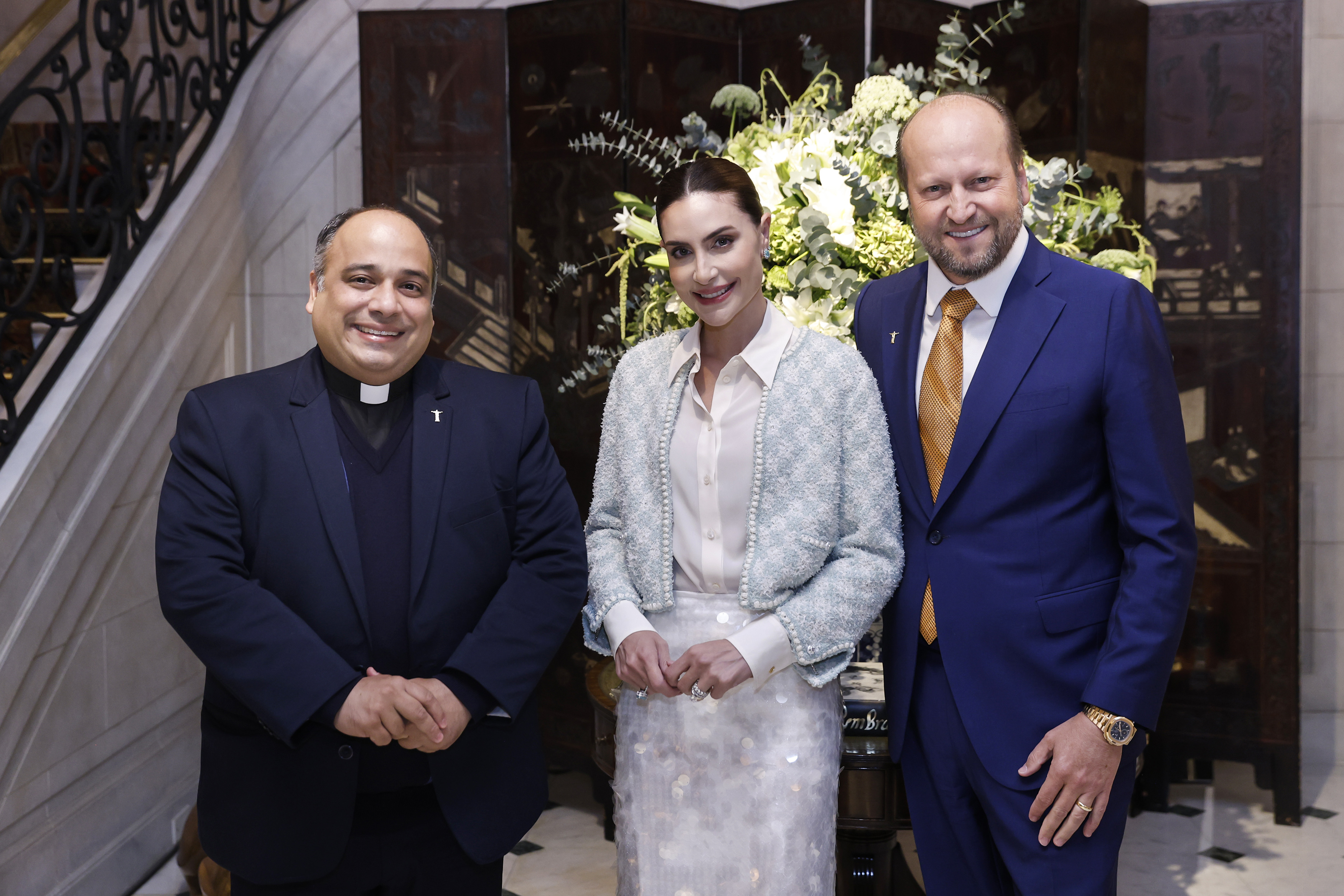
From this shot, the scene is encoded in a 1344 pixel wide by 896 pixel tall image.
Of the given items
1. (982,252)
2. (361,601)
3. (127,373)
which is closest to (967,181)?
(982,252)

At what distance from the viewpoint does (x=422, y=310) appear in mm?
1900

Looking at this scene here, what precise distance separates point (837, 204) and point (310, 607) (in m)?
1.29

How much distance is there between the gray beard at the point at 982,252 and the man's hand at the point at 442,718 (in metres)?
1.07

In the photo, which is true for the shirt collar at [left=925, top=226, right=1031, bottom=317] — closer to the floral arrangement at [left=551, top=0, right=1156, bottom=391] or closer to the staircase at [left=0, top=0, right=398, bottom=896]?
the floral arrangement at [left=551, top=0, right=1156, bottom=391]

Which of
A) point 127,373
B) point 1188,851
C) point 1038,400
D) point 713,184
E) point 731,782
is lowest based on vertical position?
point 1188,851

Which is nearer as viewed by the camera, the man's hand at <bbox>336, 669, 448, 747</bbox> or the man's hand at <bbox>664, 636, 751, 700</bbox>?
the man's hand at <bbox>336, 669, 448, 747</bbox>

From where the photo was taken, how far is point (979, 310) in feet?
6.52

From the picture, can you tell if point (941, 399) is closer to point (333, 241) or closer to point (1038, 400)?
point (1038, 400)

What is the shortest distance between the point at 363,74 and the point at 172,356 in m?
1.15

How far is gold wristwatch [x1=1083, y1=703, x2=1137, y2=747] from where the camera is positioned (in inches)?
72.6

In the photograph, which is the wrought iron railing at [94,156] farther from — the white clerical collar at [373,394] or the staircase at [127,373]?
the white clerical collar at [373,394]

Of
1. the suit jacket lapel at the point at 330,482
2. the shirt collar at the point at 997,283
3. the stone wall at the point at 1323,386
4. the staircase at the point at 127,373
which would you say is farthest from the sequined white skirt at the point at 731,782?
the stone wall at the point at 1323,386

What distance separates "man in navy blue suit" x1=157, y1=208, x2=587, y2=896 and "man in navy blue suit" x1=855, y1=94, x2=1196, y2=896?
65 cm

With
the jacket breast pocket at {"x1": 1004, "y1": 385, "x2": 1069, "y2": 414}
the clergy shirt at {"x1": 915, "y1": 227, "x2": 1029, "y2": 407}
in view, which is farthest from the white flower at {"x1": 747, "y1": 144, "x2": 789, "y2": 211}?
the jacket breast pocket at {"x1": 1004, "y1": 385, "x2": 1069, "y2": 414}
